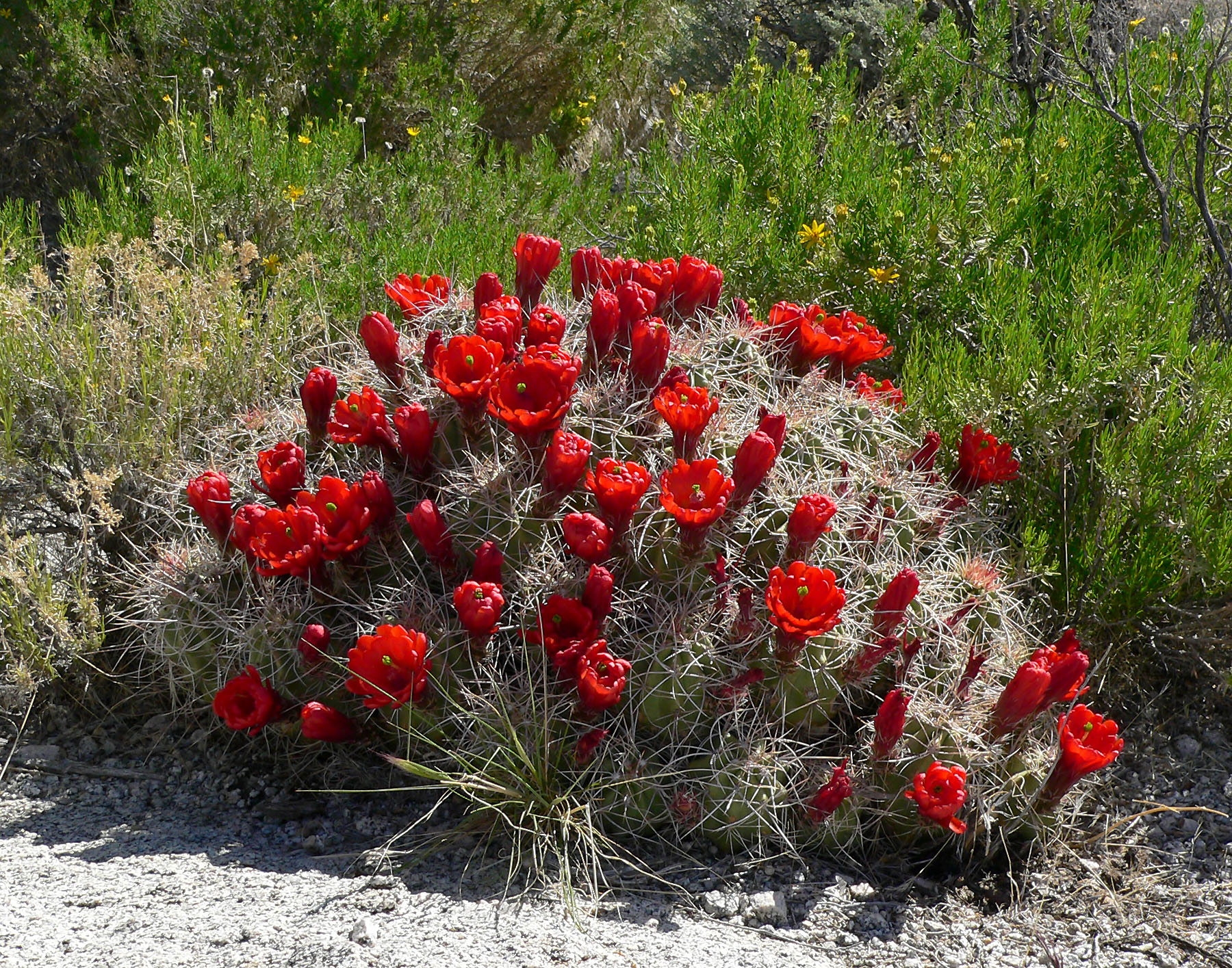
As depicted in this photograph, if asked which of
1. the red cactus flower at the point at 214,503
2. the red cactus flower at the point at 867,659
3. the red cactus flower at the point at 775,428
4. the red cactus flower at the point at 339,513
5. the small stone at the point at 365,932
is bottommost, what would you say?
the small stone at the point at 365,932

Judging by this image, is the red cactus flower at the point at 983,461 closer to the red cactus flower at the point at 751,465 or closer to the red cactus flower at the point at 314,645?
the red cactus flower at the point at 751,465

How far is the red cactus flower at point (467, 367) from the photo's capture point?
8.27 feet

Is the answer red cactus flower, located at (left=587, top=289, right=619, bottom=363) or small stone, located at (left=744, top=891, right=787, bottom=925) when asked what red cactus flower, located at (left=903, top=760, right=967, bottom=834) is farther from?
red cactus flower, located at (left=587, top=289, right=619, bottom=363)

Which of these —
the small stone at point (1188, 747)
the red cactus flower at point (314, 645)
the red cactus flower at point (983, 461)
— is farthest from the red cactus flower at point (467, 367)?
the small stone at point (1188, 747)

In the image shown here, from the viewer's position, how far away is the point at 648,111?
344 inches

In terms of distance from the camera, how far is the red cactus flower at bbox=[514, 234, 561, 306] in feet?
10.4

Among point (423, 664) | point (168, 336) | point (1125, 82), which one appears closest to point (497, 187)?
point (168, 336)

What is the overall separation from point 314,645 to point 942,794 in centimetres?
147

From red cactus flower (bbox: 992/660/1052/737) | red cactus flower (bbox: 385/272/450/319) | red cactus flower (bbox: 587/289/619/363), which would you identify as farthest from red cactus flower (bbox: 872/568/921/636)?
red cactus flower (bbox: 385/272/450/319)

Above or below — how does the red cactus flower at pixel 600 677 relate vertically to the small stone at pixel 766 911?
above

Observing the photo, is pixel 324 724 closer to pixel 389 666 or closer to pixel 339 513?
pixel 389 666

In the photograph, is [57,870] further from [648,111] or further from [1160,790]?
[648,111]

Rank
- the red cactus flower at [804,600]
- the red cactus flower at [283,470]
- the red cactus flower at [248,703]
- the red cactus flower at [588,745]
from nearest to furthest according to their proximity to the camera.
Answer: the red cactus flower at [804,600]
the red cactus flower at [588,745]
the red cactus flower at [248,703]
the red cactus flower at [283,470]

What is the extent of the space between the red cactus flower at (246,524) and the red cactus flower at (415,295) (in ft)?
3.02
